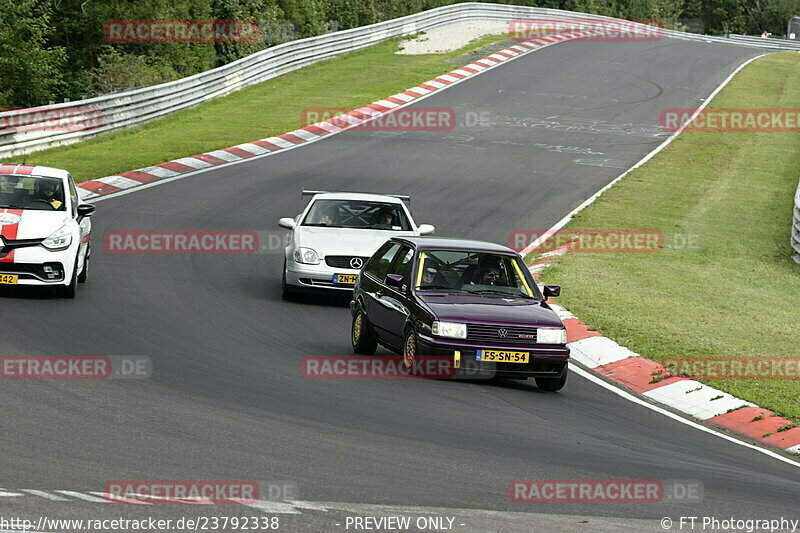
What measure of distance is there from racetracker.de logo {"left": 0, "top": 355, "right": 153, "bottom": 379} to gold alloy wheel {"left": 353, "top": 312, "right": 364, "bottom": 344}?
7.81 ft

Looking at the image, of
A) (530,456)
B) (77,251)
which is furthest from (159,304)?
(530,456)

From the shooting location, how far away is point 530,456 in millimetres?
8750

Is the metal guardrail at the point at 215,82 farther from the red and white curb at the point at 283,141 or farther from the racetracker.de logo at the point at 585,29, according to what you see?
the red and white curb at the point at 283,141

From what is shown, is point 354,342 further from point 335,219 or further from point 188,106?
point 188,106

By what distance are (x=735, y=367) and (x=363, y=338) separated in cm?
401

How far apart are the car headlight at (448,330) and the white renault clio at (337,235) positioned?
489cm

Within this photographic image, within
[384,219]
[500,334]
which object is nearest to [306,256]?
[384,219]

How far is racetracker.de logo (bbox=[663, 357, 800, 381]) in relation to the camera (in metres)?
12.8

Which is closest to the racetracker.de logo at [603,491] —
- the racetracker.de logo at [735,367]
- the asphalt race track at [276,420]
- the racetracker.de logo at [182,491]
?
the asphalt race track at [276,420]

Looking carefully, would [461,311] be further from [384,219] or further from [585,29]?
[585,29]

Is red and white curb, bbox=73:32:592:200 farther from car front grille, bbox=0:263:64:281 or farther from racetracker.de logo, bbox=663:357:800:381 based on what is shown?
racetracker.de logo, bbox=663:357:800:381

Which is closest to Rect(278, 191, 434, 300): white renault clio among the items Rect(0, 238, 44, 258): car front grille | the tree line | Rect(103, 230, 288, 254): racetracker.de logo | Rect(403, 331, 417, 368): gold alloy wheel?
Rect(103, 230, 288, 254): racetracker.de logo

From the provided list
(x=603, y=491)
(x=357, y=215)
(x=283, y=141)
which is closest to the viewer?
(x=603, y=491)

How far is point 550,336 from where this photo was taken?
11.5 meters
